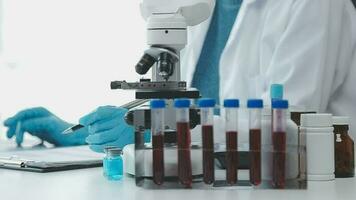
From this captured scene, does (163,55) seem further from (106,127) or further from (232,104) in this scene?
(106,127)

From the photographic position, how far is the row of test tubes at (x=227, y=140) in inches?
36.5

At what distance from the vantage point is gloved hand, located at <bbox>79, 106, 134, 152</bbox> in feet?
4.27

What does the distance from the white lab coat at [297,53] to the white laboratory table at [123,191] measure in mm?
652

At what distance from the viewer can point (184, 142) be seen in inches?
37.0

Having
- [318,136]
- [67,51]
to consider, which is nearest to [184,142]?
[318,136]

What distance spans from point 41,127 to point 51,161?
0.54 m

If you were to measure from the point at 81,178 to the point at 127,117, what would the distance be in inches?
6.0

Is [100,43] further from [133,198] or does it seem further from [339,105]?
[133,198]

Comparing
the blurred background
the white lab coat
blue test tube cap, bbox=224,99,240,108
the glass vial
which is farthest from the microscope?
the blurred background

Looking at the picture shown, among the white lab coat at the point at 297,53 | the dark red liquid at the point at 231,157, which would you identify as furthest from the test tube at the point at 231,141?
the white lab coat at the point at 297,53

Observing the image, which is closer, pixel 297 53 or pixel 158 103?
pixel 158 103

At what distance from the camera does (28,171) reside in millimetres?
1175

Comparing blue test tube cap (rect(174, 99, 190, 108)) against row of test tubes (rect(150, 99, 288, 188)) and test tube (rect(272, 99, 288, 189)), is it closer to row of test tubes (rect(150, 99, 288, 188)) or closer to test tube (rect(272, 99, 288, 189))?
row of test tubes (rect(150, 99, 288, 188))

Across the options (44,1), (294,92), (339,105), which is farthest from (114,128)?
(44,1)
